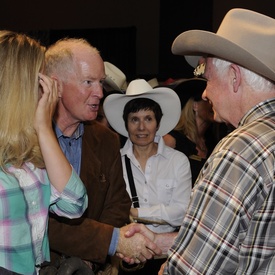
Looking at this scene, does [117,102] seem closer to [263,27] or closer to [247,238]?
[263,27]

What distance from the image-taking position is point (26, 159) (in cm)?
214

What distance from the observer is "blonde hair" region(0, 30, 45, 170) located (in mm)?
2090

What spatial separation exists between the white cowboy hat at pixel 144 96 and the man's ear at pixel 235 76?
226 cm

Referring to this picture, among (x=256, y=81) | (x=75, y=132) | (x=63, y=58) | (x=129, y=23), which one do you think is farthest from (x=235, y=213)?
(x=129, y=23)

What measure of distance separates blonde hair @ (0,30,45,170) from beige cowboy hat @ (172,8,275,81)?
23.4 inches

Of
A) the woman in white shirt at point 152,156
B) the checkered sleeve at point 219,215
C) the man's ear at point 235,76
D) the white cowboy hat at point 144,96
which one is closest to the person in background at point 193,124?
the white cowboy hat at point 144,96

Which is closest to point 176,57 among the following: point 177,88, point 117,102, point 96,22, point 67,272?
point 96,22

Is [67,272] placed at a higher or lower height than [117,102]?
lower

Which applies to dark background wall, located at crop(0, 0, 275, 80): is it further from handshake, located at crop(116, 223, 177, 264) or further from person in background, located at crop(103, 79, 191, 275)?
handshake, located at crop(116, 223, 177, 264)

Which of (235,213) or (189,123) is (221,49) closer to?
(235,213)

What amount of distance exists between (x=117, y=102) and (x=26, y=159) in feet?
7.90

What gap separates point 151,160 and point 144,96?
529 mm

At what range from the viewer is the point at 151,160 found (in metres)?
4.25

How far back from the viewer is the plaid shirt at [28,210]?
204cm
